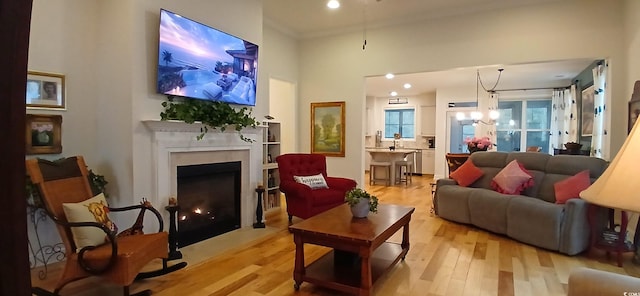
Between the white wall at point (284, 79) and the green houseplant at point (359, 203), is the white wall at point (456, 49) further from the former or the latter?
the green houseplant at point (359, 203)

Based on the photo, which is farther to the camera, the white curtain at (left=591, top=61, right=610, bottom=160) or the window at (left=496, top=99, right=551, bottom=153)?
the window at (left=496, top=99, right=551, bottom=153)

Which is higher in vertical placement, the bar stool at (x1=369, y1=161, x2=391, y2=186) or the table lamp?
the table lamp

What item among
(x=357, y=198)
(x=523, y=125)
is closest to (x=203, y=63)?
(x=357, y=198)

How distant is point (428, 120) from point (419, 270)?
826cm

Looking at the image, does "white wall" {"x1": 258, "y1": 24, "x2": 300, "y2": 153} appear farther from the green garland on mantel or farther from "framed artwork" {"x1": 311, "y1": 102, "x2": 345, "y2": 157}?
the green garland on mantel

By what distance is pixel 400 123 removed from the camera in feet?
37.2

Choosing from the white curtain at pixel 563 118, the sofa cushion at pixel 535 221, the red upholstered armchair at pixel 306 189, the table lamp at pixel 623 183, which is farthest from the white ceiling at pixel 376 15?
the table lamp at pixel 623 183

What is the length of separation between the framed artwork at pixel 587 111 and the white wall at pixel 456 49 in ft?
7.47

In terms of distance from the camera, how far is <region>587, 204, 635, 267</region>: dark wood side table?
3336 mm

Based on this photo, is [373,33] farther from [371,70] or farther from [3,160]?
[3,160]

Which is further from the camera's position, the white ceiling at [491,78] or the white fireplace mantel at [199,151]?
the white ceiling at [491,78]

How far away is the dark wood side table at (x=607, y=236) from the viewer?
334 centimetres

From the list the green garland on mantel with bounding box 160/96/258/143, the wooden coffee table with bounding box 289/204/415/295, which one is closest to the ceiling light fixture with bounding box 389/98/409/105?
the green garland on mantel with bounding box 160/96/258/143

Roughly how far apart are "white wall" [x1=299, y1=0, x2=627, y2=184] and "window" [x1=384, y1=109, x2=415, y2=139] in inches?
216
